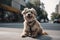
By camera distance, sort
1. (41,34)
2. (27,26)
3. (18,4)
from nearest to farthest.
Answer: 1. (27,26)
2. (41,34)
3. (18,4)

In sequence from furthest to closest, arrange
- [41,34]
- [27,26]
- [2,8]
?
[2,8] → [41,34] → [27,26]

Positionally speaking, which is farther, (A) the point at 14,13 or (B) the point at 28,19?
(A) the point at 14,13

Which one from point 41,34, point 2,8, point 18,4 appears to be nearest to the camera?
point 41,34

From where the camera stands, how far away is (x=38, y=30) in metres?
7.50

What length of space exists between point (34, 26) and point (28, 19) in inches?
14.5

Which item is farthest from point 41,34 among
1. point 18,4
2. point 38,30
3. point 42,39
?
point 18,4

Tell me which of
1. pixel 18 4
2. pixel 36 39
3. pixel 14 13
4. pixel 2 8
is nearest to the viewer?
pixel 36 39

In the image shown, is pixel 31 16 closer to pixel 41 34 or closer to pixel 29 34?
pixel 29 34

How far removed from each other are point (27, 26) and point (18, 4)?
55971 mm

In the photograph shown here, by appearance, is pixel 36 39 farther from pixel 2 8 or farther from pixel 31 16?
pixel 2 8

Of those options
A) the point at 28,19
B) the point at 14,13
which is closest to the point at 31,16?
the point at 28,19

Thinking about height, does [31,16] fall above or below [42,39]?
above

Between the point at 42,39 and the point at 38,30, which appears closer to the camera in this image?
the point at 42,39

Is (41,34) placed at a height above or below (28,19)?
below
